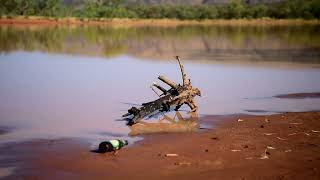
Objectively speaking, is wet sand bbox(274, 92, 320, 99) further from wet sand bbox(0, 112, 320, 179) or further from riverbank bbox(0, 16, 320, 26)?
riverbank bbox(0, 16, 320, 26)

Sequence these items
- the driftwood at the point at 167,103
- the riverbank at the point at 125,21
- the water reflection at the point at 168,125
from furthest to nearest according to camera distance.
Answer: the riverbank at the point at 125,21 → the driftwood at the point at 167,103 → the water reflection at the point at 168,125

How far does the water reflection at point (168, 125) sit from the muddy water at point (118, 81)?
41 centimetres

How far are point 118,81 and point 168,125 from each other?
8.99m

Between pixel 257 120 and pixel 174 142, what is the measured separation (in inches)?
144

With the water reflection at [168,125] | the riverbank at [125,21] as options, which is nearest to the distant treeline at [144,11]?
the riverbank at [125,21]

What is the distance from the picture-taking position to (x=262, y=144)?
39.9 feet

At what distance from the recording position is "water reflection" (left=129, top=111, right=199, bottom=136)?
14141mm

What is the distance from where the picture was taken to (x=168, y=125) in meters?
15.0

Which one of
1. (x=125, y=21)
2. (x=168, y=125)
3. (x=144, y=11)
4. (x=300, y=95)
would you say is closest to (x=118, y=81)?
(x=300, y=95)

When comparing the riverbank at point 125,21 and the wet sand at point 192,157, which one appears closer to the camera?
the wet sand at point 192,157

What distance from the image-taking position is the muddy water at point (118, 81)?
1527 centimetres

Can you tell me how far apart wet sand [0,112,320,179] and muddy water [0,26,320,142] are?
145cm

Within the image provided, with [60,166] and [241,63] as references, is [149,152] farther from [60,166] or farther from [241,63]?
[241,63]

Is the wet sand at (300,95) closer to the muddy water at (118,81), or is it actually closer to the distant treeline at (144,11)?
the muddy water at (118,81)
